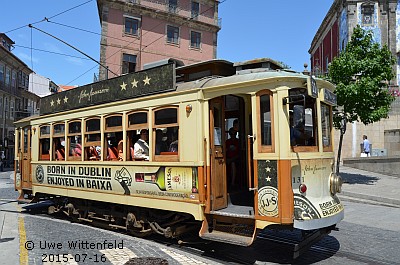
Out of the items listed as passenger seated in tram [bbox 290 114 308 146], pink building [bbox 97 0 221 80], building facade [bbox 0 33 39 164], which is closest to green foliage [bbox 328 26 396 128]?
passenger seated in tram [bbox 290 114 308 146]

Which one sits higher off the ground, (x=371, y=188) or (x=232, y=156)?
(x=232, y=156)

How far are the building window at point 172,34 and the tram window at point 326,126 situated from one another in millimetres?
27380

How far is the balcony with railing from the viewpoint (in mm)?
31066

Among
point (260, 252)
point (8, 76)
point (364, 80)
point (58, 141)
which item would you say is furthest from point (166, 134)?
point (8, 76)

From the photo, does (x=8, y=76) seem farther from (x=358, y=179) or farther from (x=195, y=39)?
(x=358, y=179)

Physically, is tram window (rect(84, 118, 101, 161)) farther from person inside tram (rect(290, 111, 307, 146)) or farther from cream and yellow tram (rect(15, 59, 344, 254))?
person inside tram (rect(290, 111, 307, 146))

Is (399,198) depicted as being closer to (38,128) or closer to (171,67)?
(171,67)

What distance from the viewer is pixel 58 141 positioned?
9.17 meters

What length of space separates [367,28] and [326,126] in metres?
22.6

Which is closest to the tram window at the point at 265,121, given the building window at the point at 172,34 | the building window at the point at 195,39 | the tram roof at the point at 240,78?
the tram roof at the point at 240,78

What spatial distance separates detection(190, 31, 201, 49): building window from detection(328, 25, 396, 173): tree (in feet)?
69.1

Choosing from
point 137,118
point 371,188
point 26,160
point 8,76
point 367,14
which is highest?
point 367,14

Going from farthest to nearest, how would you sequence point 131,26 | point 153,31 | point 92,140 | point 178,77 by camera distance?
1. point 153,31
2. point 131,26
3. point 92,140
4. point 178,77

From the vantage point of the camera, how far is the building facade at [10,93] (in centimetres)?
3606
